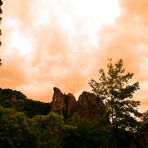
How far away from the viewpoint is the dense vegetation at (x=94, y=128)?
5278 cm

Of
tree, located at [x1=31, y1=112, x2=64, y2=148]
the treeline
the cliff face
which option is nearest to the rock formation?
the cliff face

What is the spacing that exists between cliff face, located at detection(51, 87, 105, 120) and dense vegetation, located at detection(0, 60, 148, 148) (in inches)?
1363

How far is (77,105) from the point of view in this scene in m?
121

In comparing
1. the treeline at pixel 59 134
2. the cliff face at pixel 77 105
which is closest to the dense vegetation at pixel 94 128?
the treeline at pixel 59 134

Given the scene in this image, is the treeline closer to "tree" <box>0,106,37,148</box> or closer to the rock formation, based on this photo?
"tree" <box>0,106,37,148</box>

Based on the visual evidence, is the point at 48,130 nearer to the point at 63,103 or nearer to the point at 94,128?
the point at 94,128

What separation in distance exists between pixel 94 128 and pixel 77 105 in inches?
2157

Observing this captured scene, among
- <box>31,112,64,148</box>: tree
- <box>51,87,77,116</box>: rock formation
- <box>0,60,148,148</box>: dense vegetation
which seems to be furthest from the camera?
<box>51,87,77,116</box>: rock formation

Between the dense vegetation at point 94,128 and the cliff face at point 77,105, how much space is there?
34.6m

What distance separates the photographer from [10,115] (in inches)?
2554

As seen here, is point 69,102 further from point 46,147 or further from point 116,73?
point 116,73

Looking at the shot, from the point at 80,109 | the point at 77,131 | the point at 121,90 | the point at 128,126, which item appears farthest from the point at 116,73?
the point at 80,109

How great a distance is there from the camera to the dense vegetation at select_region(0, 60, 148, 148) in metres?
52.8

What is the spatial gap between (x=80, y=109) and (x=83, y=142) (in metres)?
48.3
